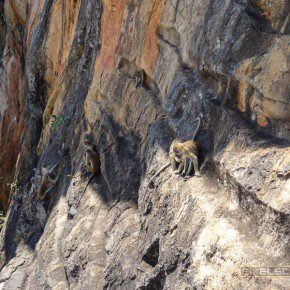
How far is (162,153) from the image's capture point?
840 cm

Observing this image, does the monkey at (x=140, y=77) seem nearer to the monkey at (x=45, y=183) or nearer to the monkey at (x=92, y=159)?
the monkey at (x=92, y=159)

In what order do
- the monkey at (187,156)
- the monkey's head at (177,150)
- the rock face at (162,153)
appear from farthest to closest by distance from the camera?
the monkey's head at (177,150)
the monkey at (187,156)
the rock face at (162,153)

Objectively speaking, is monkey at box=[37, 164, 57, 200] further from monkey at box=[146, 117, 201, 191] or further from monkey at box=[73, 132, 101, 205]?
monkey at box=[146, 117, 201, 191]

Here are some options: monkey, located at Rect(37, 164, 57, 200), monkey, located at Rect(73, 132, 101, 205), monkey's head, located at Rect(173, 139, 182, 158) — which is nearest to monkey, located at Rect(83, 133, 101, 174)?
monkey, located at Rect(73, 132, 101, 205)

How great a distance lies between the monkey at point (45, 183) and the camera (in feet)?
44.3

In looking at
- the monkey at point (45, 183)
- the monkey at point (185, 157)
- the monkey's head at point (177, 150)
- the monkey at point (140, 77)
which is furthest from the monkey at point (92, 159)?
the monkey's head at point (177, 150)

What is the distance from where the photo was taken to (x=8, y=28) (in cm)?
2292

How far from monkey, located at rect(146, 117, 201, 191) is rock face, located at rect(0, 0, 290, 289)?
0.16 meters

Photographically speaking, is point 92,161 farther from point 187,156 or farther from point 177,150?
point 187,156

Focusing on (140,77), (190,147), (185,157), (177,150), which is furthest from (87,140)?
(190,147)

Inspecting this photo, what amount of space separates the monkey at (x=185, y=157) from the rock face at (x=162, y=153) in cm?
16

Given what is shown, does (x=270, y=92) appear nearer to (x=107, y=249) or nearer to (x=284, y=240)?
(x=284, y=240)

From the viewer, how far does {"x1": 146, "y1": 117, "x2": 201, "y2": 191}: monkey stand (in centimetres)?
737

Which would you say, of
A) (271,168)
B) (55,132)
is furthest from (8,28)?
(271,168)
